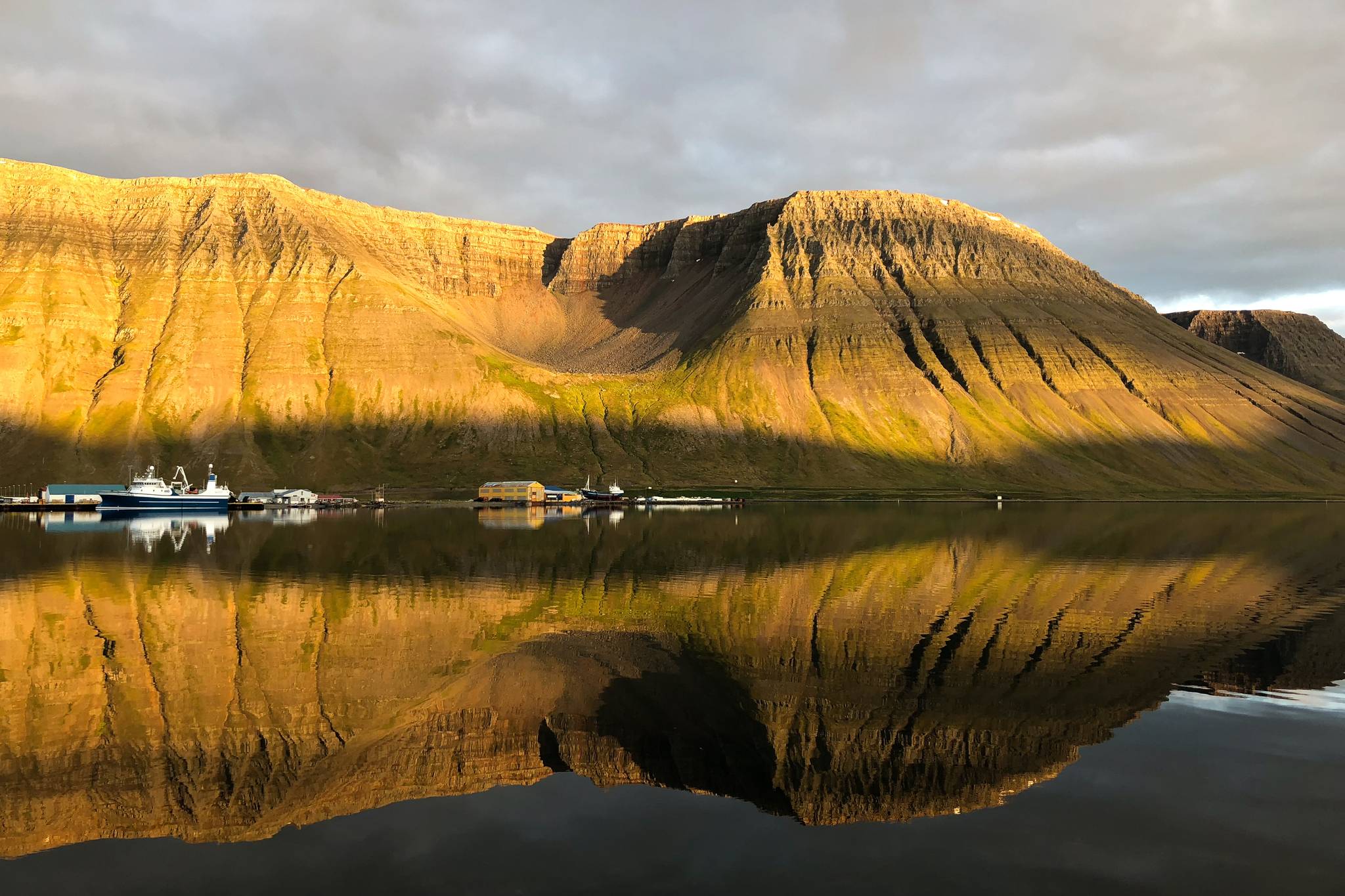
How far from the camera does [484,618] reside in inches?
1563

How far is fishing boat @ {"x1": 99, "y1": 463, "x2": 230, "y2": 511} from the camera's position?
140000 millimetres

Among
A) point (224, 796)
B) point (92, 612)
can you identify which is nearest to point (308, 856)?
point (224, 796)

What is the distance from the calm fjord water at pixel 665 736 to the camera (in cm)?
1658

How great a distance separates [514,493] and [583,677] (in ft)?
466

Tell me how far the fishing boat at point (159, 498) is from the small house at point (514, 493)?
45.5m

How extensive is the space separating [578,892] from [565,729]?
8.93 metres

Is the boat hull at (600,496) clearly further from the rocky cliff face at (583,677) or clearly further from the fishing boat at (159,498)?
the rocky cliff face at (583,677)

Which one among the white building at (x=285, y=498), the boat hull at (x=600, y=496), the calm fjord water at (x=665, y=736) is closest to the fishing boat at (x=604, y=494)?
the boat hull at (x=600, y=496)

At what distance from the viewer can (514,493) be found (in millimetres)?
168625

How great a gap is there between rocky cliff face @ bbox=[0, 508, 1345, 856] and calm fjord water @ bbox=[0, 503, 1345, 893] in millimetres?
151

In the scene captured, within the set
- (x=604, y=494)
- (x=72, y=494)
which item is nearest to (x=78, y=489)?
(x=72, y=494)

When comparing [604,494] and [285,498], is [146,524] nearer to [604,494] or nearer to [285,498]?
[285,498]

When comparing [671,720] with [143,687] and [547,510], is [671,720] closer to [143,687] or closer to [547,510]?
[143,687]

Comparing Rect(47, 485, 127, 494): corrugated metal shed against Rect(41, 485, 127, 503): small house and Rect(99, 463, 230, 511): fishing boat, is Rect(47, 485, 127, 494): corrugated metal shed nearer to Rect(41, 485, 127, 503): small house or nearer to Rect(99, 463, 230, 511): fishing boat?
Rect(41, 485, 127, 503): small house
